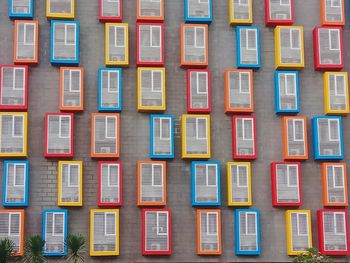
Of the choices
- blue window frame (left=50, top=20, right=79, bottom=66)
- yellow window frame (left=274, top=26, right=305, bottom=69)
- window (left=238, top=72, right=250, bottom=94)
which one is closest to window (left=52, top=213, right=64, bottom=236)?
blue window frame (left=50, top=20, right=79, bottom=66)

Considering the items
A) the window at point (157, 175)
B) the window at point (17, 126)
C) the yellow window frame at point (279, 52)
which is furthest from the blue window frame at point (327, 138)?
the window at point (17, 126)

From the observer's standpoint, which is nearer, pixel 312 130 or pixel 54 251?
pixel 54 251

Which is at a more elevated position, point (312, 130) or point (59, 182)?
point (312, 130)

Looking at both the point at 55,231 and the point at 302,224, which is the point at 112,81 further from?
the point at 302,224

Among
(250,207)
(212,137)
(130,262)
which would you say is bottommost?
(130,262)

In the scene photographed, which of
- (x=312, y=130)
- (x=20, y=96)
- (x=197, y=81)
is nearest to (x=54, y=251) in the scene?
(x=20, y=96)

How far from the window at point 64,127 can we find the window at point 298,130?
8490 mm

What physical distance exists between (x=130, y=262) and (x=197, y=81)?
7.21 metres

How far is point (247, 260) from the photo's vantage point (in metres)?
28.1

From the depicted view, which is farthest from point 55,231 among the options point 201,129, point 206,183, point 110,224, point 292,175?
point 292,175

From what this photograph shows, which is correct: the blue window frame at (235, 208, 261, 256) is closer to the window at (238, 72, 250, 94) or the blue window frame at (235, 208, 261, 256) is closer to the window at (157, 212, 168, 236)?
the window at (157, 212, 168, 236)

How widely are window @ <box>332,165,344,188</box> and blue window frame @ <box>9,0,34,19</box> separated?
12922mm

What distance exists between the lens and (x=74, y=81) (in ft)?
94.3

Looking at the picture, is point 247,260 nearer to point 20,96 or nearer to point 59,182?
point 59,182
